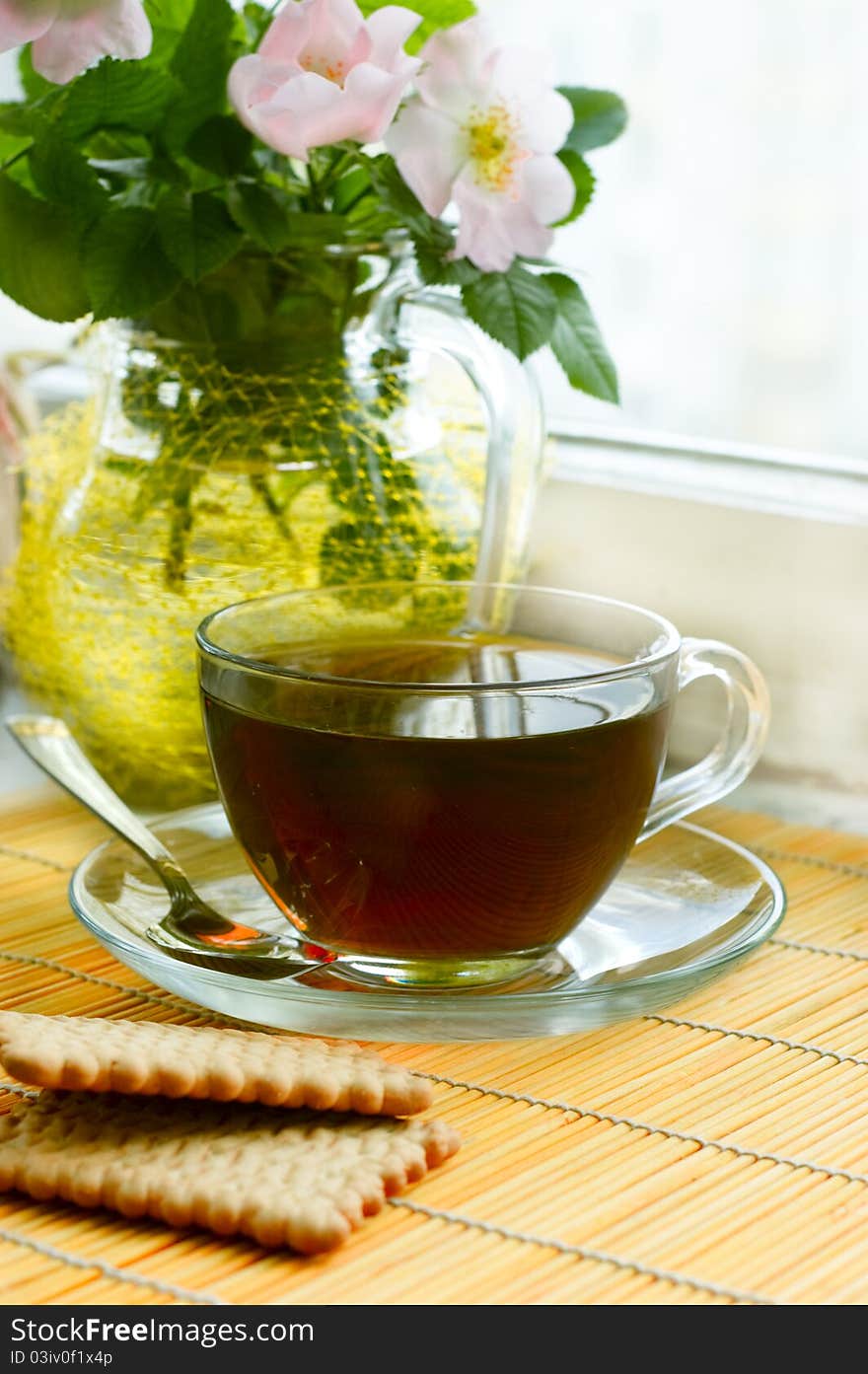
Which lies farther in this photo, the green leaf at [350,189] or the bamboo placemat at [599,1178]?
the green leaf at [350,189]

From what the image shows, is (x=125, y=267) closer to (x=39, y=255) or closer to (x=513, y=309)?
(x=39, y=255)

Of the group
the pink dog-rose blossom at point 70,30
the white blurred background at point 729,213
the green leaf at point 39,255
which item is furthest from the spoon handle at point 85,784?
the white blurred background at point 729,213

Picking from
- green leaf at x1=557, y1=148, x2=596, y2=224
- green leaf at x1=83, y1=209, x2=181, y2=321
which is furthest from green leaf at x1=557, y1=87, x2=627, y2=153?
green leaf at x1=83, y1=209, x2=181, y2=321

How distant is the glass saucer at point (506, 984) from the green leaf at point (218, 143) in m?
0.32

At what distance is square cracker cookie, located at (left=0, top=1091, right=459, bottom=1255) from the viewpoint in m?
0.46

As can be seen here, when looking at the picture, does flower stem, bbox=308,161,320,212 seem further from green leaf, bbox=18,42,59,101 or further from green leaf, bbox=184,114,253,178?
green leaf, bbox=18,42,59,101

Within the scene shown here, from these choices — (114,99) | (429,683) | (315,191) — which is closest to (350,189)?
(315,191)

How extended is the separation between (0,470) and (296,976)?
23.3 inches

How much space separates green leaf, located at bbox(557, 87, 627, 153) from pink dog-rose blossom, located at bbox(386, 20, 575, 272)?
0.08 metres

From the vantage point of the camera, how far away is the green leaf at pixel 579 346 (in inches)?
32.2

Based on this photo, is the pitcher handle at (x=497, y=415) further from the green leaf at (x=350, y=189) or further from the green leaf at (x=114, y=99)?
the green leaf at (x=114, y=99)

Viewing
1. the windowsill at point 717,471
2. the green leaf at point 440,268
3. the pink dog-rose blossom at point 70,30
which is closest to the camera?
the pink dog-rose blossom at point 70,30

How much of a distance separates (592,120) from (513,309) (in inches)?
5.2

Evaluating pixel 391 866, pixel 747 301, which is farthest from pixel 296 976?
pixel 747 301
